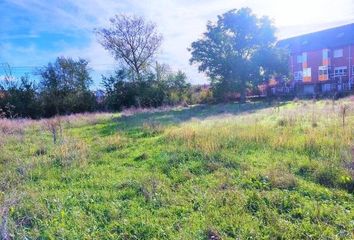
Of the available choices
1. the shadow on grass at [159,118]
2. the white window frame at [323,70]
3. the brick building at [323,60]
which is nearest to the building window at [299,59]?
the brick building at [323,60]

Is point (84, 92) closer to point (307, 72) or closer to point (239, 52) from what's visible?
point (239, 52)

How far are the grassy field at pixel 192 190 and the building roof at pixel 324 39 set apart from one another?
33039 millimetres

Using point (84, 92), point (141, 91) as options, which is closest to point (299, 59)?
point (141, 91)

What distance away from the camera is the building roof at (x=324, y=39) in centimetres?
3769

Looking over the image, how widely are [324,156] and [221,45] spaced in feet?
81.8

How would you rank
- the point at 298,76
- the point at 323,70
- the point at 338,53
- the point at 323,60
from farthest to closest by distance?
1. the point at 298,76
2. the point at 323,70
3. the point at 323,60
4. the point at 338,53

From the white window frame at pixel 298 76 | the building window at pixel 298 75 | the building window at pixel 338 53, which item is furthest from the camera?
the building window at pixel 298 75

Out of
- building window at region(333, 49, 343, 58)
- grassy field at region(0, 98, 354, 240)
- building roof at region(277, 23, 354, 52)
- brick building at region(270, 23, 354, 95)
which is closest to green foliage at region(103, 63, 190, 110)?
brick building at region(270, 23, 354, 95)

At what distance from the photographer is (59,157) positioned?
7.39m

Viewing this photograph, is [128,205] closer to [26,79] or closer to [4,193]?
[4,193]

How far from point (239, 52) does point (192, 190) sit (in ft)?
87.0

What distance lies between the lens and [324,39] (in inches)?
1585

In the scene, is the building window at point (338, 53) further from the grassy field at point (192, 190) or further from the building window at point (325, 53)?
the grassy field at point (192, 190)

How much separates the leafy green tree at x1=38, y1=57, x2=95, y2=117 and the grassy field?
21396 mm
